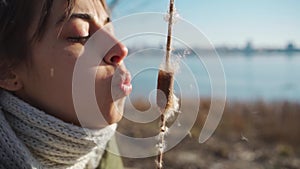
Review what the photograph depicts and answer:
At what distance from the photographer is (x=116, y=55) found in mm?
786

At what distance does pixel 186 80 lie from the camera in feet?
2.31

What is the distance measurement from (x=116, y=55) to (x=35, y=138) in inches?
9.1

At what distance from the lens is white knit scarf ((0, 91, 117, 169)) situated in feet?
2.47

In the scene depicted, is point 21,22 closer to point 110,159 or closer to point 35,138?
point 35,138

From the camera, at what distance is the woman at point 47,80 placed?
0.76m

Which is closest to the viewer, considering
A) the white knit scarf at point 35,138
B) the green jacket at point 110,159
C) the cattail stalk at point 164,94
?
the cattail stalk at point 164,94

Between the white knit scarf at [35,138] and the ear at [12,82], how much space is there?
0.7 inches

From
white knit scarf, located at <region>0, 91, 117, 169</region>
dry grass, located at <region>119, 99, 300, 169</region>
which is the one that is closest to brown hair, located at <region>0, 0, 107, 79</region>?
white knit scarf, located at <region>0, 91, 117, 169</region>

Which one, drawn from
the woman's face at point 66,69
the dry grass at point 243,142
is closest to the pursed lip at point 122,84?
the woman's face at point 66,69

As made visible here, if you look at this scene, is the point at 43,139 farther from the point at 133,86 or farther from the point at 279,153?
the point at 279,153

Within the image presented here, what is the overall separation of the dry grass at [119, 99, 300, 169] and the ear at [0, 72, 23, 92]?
6.28 feet

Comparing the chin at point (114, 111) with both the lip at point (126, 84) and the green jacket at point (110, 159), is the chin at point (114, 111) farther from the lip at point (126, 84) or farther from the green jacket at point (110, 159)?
the green jacket at point (110, 159)

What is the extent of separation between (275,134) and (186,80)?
14.8ft

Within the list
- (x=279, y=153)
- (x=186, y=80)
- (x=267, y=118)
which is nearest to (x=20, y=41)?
(x=186, y=80)
